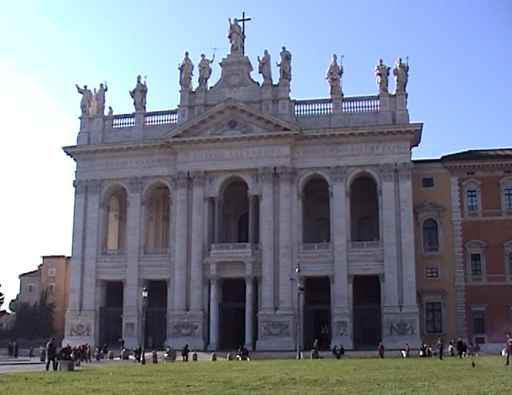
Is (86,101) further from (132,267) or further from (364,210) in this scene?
(364,210)

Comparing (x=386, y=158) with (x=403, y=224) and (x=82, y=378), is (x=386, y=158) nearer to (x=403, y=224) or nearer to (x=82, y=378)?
(x=403, y=224)

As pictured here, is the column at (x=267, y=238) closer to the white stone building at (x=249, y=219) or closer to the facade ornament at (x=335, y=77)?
the white stone building at (x=249, y=219)

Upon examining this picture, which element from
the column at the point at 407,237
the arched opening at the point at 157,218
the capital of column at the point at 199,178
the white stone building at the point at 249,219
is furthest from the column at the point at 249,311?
the column at the point at 407,237

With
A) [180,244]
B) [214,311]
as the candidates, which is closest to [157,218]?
[180,244]

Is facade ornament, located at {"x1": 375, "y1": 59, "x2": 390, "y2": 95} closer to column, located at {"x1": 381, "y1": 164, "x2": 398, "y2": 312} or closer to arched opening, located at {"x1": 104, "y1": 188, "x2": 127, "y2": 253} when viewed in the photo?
column, located at {"x1": 381, "y1": 164, "x2": 398, "y2": 312}

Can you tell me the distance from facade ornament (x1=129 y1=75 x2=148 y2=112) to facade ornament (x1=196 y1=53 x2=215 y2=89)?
186 inches

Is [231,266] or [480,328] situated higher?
[231,266]

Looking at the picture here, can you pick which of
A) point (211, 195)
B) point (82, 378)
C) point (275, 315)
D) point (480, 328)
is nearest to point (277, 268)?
point (275, 315)

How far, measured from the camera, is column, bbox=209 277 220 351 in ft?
185

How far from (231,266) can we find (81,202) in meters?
13.4

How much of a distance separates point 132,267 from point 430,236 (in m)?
21.9

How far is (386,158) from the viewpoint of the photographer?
5672 cm

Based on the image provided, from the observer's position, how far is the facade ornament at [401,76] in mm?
58062

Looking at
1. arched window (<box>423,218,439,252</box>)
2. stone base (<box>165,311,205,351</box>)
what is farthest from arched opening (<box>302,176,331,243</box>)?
stone base (<box>165,311,205,351</box>)
